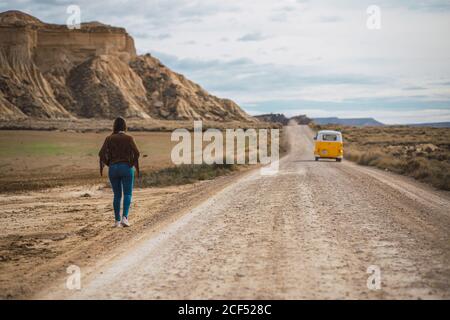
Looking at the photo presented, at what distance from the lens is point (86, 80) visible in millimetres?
121562

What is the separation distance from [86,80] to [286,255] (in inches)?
4742

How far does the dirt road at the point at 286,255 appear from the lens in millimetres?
5551

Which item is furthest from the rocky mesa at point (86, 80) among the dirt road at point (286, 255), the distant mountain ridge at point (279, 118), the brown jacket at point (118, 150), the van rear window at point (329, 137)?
the dirt road at point (286, 255)

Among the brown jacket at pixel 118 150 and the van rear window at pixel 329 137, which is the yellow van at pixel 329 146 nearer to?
the van rear window at pixel 329 137

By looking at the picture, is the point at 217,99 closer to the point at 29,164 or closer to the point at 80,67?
the point at 80,67

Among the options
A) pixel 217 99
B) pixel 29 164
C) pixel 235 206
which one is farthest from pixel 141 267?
pixel 217 99

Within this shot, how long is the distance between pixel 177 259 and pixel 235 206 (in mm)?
5220

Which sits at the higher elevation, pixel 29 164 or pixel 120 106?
pixel 120 106

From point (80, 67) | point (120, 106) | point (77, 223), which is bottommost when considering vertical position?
point (77, 223)

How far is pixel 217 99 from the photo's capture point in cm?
14875

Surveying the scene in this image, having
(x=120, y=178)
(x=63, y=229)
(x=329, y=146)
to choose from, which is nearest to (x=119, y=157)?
(x=120, y=178)

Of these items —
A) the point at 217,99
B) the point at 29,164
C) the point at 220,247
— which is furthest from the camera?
the point at 217,99

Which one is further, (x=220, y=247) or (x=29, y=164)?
(x=29, y=164)
